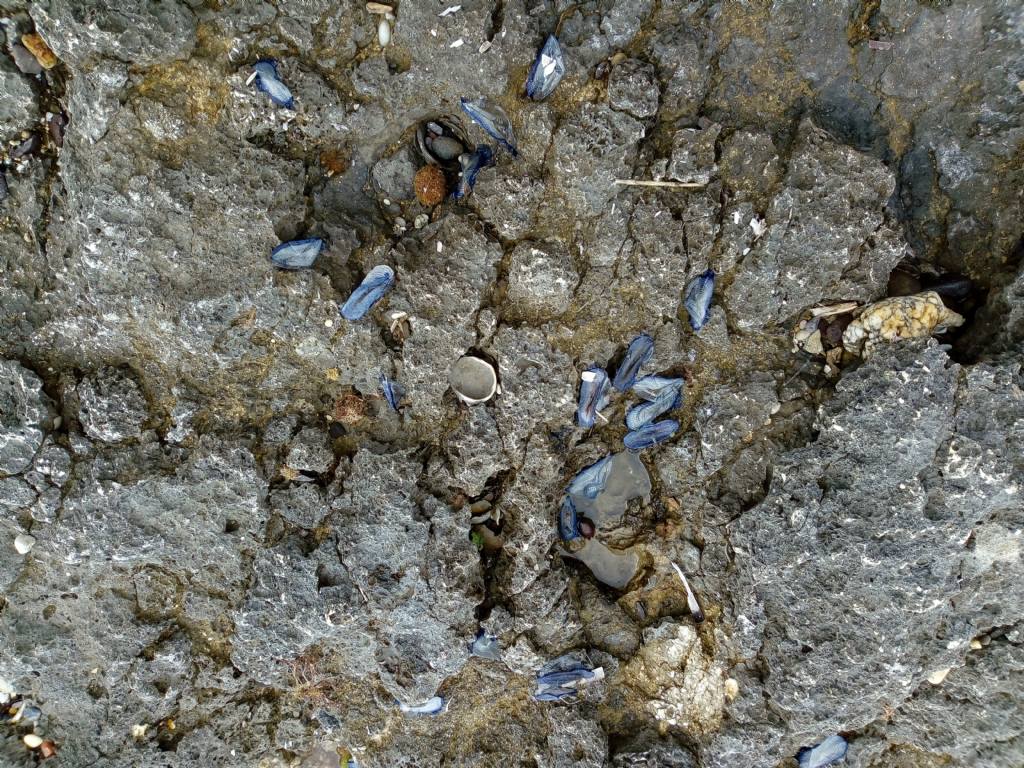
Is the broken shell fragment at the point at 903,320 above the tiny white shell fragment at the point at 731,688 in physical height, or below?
above

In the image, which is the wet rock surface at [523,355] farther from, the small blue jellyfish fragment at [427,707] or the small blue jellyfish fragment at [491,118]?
the small blue jellyfish fragment at [427,707]

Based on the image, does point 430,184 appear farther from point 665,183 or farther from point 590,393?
point 590,393

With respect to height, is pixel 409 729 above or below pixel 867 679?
below

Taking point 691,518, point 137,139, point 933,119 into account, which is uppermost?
point 933,119

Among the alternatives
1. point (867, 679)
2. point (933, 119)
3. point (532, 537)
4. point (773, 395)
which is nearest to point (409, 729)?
point (532, 537)

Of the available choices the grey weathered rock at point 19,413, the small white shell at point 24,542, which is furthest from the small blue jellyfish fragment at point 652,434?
the small white shell at point 24,542

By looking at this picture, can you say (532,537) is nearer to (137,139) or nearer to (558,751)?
(558,751)
